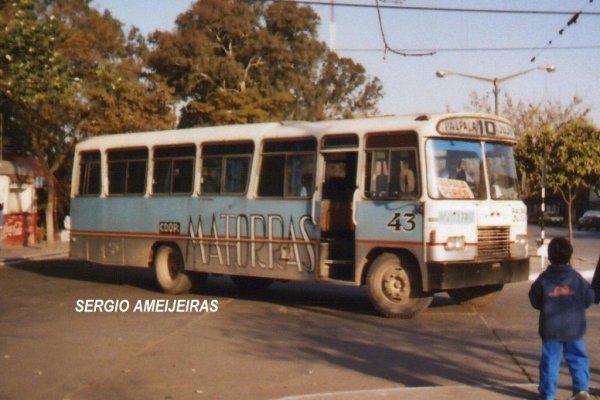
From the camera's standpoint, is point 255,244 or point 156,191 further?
point 156,191

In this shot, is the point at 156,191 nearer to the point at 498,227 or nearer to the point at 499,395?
the point at 498,227

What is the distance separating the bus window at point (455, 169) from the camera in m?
13.2

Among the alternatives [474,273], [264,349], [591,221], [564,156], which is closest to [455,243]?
[474,273]

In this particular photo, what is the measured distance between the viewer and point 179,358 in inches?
402

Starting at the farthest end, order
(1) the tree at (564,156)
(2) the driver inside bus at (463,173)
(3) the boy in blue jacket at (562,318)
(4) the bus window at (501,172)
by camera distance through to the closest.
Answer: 1. (1) the tree at (564,156)
2. (4) the bus window at (501,172)
3. (2) the driver inside bus at (463,173)
4. (3) the boy in blue jacket at (562,318)

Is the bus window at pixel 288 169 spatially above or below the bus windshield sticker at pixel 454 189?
above

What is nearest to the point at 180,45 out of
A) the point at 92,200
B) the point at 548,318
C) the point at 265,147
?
the point at 92,200

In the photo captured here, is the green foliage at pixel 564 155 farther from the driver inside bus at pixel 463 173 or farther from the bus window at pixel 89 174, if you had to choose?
the driver inside bus at pixel 463 173

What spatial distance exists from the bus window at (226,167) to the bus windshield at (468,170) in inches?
147

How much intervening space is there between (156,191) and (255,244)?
10.2 feet

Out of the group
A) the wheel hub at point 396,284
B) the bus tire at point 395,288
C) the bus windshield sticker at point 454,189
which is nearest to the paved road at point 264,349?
the bus tire at point 395,288

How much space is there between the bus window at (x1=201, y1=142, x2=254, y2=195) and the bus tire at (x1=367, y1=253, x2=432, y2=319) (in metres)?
3.24

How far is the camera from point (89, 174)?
762 inches

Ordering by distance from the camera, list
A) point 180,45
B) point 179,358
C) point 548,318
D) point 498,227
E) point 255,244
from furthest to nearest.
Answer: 1. point 180,45
2. point 255,244
3. point 498,227
4. point 179,358
5. point 548,318
